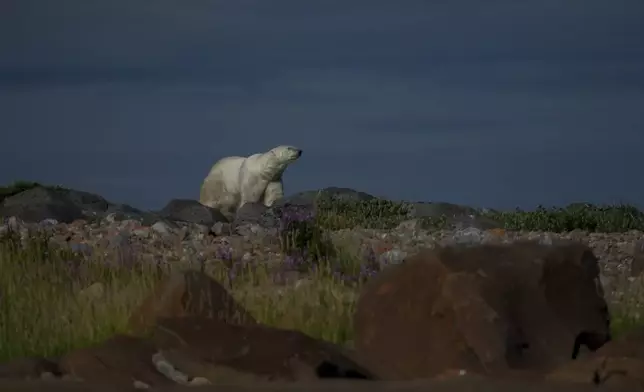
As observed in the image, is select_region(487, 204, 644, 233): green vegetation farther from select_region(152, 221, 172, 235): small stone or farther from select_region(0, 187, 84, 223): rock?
select_region(0, 187, 84, 223): rock

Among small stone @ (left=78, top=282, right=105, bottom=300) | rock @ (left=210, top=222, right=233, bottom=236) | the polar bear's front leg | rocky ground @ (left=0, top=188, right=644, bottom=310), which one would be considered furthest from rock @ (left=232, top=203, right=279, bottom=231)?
small stone @ (left=78, top=282, right=105, bottom=300)

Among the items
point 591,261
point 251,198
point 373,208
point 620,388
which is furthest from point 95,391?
point 251,198

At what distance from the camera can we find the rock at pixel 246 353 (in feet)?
15.5

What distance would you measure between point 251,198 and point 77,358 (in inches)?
718

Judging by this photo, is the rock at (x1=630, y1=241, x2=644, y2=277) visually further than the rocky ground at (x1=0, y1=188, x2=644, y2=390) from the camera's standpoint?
Yes

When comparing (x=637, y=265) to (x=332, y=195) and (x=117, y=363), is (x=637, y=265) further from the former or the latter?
(x=332, y=195)

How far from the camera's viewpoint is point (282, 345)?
196 inches

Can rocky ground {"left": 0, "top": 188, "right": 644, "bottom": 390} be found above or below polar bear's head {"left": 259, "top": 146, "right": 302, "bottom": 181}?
below

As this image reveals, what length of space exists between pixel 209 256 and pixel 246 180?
41.2 feet

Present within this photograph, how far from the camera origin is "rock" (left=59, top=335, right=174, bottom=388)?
473 centimetres

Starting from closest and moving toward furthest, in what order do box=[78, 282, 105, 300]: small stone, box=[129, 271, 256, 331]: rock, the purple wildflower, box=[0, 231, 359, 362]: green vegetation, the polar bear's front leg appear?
box=[129, 271, 256, 331]: rock, box=[0, 231, 359, 362]: green vegetation, box=[78, 282, 105, 300]: small stone, the purple wildflower, the polar bear's front leg

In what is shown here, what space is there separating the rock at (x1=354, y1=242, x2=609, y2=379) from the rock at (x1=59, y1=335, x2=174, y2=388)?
1152mm

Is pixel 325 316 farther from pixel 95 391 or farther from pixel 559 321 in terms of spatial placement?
pixel 95 391

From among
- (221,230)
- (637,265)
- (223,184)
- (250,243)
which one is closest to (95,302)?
(250,243)
